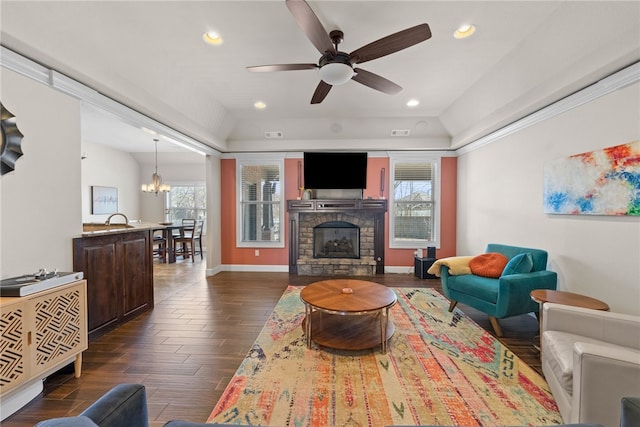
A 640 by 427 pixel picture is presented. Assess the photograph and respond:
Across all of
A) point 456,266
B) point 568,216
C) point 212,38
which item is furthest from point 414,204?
point 212,38

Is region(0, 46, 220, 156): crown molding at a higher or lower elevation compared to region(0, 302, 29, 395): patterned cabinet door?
higher

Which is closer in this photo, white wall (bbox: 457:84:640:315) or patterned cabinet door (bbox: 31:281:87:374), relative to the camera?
patterned cabinet door (bbox: 31:281:87:374)

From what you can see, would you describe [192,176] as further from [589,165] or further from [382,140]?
[589,165]

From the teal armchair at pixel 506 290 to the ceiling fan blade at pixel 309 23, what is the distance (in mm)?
2785

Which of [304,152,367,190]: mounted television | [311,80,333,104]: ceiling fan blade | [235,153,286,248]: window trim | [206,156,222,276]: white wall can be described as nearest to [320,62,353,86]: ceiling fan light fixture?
[311,80,333,104]: ceiling fan blade

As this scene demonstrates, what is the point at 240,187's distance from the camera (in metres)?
5.75

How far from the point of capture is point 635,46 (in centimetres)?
202

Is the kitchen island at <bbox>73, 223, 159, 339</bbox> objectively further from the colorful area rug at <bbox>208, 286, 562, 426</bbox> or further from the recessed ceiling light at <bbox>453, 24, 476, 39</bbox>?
the recessed ceiling light at <bbox>453, 24, 476, 39</bbox>

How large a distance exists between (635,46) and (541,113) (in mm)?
1179

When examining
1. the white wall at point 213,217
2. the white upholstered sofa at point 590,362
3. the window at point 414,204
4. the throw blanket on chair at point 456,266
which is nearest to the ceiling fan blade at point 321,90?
the throw blanket on chair at point 456,266

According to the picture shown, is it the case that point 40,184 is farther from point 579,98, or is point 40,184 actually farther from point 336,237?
point 579,98

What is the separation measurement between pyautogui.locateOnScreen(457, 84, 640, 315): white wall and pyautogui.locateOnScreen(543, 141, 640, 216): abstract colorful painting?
8 centimetres

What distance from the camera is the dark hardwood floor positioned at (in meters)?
1.90

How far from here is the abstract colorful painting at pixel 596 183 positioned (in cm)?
226
